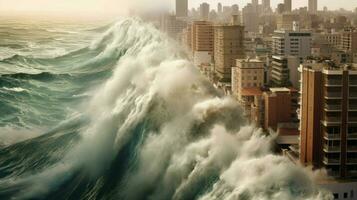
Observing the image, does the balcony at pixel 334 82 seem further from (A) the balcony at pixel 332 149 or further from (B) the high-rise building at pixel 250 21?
(B) the high-rise building at pixel 250 21

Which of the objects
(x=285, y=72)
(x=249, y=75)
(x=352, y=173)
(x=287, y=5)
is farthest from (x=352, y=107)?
(x=287, y=5)

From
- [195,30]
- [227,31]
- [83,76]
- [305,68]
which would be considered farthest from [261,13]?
[83,76]

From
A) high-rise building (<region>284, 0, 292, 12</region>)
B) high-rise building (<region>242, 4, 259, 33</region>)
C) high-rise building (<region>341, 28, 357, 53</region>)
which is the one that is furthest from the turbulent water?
high-rise building (<region>284, 0, 292, 12</region>)

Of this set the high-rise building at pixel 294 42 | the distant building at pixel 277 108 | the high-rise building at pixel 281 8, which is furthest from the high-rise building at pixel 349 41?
the high-rise building at pixel 281 8

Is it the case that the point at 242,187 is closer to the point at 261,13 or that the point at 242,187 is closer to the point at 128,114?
the point at 128,114

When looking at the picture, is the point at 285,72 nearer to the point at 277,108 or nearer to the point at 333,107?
the point at 277,108

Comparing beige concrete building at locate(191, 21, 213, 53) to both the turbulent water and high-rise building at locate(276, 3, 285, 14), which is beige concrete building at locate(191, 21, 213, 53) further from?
high-rise building at locate(276, 3, 285, 14)
